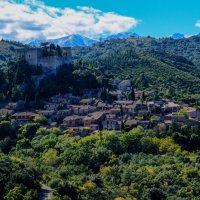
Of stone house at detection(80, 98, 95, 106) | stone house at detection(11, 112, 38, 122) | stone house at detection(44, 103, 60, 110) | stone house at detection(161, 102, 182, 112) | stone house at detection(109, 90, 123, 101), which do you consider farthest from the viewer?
stone house at detection(109, 90, 123, 101)

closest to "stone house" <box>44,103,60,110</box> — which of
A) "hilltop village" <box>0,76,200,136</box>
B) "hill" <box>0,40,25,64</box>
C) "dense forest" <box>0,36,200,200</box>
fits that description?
"hilltop village" <box>0,76,200,136</box>

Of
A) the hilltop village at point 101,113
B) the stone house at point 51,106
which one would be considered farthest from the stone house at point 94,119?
the stone house at point 51,106

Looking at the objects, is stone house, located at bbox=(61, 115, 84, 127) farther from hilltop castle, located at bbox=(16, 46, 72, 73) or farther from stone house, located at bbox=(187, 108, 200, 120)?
Answer: hilltop castle, located at bbox=(16, 46, 72, 73)

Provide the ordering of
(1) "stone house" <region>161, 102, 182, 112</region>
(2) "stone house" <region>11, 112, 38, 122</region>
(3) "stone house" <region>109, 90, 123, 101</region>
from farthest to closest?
(3) "stone house" <region>109, 90, 123, 101</region>
(1) "stone house" <region>161, 102, 182, 112</region>
(2) "stone house" <region>11, 112, 38, 122</region>

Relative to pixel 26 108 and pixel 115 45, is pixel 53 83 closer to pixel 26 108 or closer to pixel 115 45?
pixel 26 108

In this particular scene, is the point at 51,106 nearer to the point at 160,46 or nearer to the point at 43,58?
the point at 43,58

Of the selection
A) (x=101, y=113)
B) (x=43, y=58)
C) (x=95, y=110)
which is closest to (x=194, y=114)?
(x=101, y=113)

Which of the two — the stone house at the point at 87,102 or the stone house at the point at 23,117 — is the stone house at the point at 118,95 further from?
the stone house at the point at 23,117

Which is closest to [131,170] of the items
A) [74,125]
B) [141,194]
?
[141,194]

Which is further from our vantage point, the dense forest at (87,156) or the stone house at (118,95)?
the stone house at (118,95)
